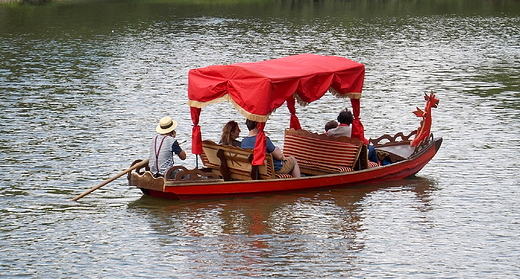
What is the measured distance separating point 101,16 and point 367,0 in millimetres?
22734

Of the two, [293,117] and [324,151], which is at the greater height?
[293,117]

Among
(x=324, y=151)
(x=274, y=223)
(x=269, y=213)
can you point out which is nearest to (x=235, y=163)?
(x=269, y=213)

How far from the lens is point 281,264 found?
13359 millimetres

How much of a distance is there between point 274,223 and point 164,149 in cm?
256

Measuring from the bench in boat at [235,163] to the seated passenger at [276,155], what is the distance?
0.13 meters

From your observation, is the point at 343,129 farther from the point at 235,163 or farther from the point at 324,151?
the point at 235,163

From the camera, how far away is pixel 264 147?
16328 mm

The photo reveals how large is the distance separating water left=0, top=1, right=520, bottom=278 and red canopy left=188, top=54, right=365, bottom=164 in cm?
184

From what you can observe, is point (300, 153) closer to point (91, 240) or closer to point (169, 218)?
point (169, 218)

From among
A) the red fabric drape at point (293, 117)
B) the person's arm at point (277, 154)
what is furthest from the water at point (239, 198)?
the red fabric drape at point (293, 117)

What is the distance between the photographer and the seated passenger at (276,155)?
16594 mm

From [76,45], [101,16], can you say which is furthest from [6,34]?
[101,16]

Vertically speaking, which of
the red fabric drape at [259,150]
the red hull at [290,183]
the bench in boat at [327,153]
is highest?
the red fabric drape at [259,150]

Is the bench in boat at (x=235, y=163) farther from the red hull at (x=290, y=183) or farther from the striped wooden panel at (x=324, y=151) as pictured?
the striped wooden panel at (x=324, y=151)
